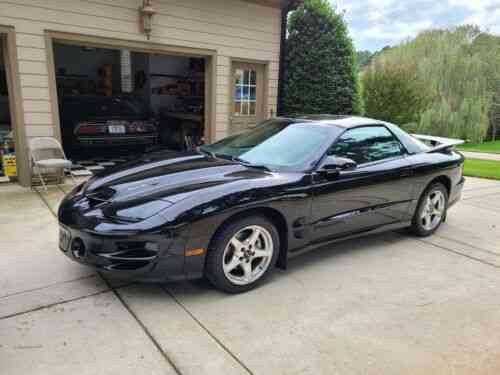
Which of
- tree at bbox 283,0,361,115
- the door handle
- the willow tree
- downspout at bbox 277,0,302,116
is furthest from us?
the willow tree

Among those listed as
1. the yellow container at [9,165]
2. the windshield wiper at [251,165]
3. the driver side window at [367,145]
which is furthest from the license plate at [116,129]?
the driver side window at [367,145]

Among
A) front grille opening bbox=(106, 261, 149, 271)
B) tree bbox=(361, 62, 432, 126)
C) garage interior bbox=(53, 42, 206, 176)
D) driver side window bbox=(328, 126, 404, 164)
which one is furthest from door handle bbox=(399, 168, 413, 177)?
tree bbox=(361, 62, 432, 126)

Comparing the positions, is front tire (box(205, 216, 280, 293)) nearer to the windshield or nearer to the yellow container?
the windshield

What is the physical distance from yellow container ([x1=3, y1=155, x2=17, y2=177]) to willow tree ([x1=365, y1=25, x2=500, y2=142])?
49.0 ft

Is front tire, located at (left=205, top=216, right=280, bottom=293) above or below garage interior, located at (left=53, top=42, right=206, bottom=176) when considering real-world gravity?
below

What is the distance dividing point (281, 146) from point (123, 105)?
610 cm

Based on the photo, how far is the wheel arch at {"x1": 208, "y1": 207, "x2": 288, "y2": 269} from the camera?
280 cm

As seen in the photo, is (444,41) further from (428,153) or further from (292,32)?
(428,153)

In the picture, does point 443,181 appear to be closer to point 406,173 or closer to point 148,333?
point 406,173

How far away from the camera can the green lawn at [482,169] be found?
314 inches

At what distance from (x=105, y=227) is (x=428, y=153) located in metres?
3.35

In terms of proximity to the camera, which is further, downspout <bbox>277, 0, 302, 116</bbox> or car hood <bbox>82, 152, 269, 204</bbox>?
downspout <bbox>277, 0, 302, 116</bbox>

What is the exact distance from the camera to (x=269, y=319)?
2.60 metres

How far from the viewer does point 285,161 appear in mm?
3344
